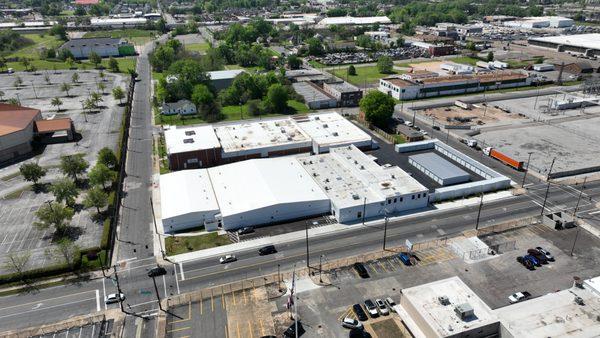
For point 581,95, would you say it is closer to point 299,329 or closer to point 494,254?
point 494,254

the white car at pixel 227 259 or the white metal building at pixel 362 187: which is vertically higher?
the white metal building at pixel 362 187

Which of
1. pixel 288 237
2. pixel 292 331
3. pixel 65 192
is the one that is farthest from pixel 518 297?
pixel 65 192

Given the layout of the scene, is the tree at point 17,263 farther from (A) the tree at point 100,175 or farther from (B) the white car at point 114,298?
(A) the tree at point 100,175

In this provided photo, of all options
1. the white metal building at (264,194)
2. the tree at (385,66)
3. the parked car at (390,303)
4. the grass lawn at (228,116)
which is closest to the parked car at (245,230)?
the white metal building at (264,194)

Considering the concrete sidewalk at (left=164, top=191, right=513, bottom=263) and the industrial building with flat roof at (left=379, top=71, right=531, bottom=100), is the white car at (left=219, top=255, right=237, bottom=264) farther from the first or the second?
the industrial building with flat roof at (left=379, top=71, right=531, bottom=100)

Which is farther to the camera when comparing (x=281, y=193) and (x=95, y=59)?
(x=95, y=59)

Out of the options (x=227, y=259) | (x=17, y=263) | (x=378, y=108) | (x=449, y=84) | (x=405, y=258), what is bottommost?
(x=227, y=259)

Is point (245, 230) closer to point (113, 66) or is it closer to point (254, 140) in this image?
point (254, 140)
